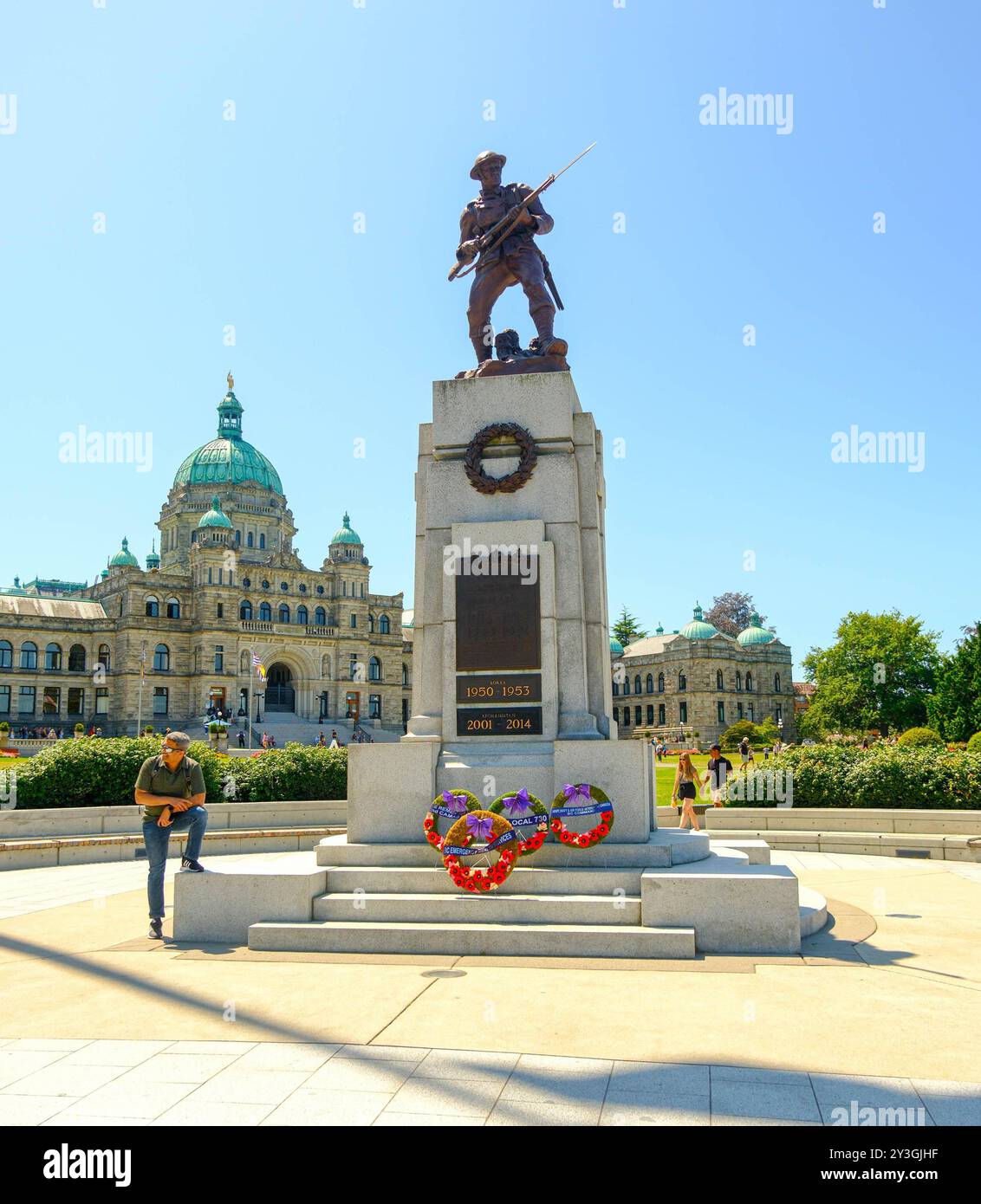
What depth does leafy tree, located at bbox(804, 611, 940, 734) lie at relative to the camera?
70.4 meters

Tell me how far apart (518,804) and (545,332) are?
5.63 meters

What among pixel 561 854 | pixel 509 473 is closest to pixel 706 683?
pixel 509 473

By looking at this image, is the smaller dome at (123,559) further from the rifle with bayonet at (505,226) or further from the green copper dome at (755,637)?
the rifle with bayonet at (505,226)

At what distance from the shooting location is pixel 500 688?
9922mm

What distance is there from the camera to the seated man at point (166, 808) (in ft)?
28.7

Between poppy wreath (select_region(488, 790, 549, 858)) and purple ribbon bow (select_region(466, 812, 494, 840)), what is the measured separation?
0.19 metres

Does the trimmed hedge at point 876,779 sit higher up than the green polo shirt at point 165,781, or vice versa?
the green polo shirt at point 165,781

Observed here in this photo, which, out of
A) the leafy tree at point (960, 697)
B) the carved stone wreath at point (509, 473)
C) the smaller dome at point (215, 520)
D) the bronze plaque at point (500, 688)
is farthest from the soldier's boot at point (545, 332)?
the smaller dome at point (215, 520)

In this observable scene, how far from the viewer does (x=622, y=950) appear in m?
7.60

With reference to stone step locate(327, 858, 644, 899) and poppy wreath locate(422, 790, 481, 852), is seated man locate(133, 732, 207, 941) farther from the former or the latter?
poppy wreath locate(422, 790, 481, 852)

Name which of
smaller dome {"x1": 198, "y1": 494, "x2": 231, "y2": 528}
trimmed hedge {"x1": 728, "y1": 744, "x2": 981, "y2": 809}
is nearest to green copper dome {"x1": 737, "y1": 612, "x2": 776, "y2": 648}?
smaller dome {"x1": 198, "y1": 494, "x2": 231, "y2": 528}

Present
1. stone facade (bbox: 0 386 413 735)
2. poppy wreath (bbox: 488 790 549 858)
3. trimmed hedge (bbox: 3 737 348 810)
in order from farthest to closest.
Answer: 1. stone facade (bbox: 0 386 413 735)
2. trimmed hedge (bbox: 3 737 348 810)
3. poppy wreath (bbox: 488 790 549 858)

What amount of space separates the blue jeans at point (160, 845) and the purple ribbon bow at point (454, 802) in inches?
88.0
